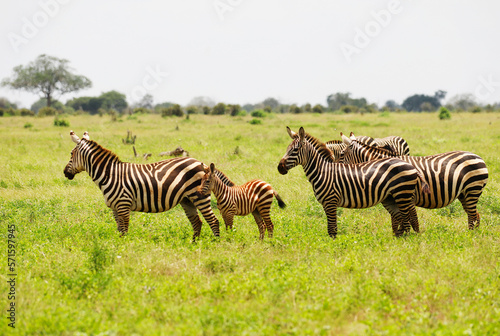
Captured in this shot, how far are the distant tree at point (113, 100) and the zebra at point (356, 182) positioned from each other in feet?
267

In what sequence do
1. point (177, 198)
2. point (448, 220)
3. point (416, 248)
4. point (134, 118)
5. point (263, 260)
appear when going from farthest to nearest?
point (134, 118) < point (448, 220) < point (177, 198) < point (416, 248) < point (263, 260)

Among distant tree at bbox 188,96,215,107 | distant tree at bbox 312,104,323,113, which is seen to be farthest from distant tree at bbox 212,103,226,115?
distant tree at bbox 188,96,215,107

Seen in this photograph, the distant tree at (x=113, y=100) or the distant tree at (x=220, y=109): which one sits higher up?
the distant tree at (x=113, y=100)

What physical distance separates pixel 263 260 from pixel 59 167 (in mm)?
11554

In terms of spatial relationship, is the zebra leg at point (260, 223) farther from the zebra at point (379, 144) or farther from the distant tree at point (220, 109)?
the distant tree at point (220, 109)

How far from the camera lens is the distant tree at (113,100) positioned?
8356 cm

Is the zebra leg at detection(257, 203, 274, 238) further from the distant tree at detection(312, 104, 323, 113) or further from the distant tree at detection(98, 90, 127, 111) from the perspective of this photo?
the distant tree at detection(98, 90, 127, 111)

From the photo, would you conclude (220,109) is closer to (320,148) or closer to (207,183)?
(320,148)

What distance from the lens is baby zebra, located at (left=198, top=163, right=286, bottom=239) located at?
25.1ft

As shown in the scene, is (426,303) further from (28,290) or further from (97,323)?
(28,290)

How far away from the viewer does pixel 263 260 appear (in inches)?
255

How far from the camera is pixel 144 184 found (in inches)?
298

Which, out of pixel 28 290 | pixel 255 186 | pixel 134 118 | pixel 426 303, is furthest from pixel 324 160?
pixel 134 118

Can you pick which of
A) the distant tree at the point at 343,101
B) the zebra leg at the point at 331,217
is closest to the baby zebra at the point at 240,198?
the zebra leg at the point at 331,217
